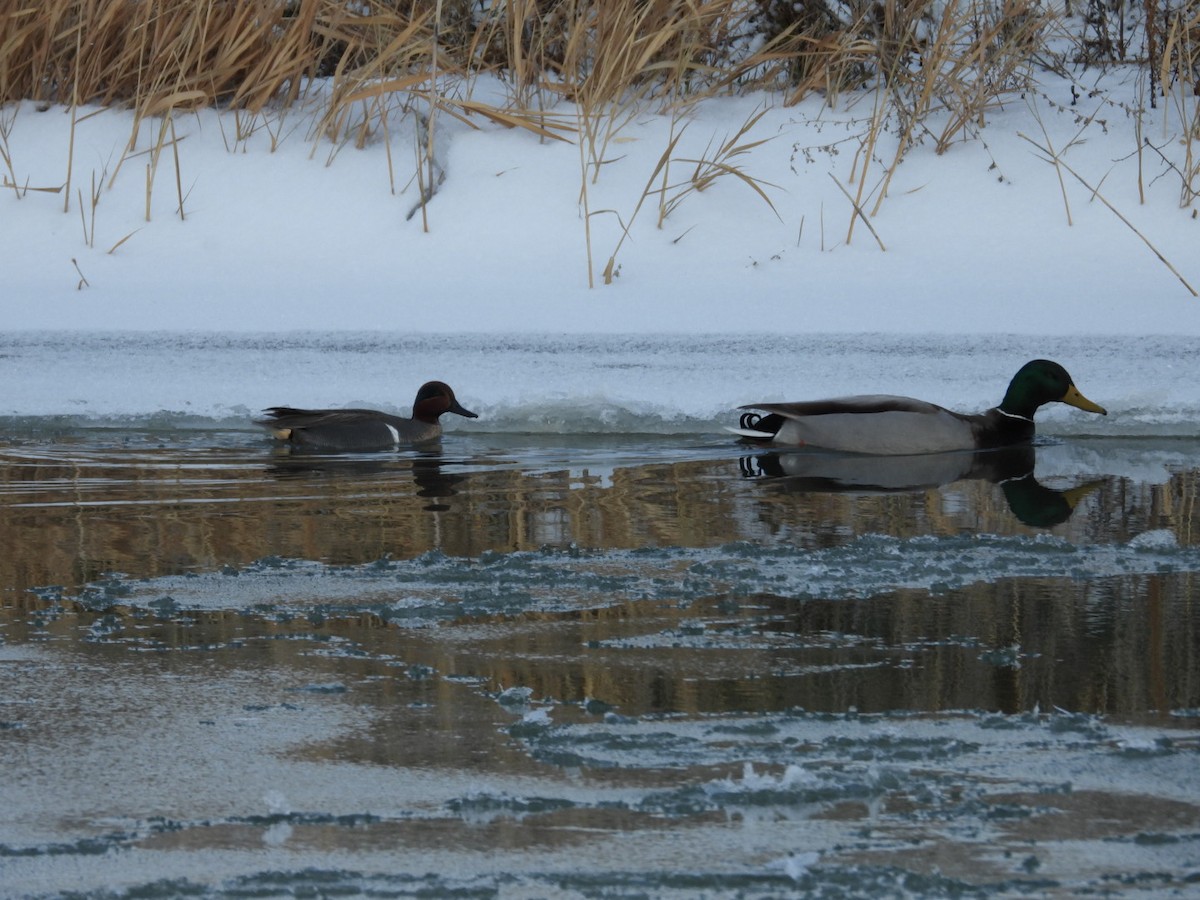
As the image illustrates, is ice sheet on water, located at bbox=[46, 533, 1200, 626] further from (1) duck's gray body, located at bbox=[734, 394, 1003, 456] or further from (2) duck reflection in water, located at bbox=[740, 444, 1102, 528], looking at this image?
(1) duck's gray body, located at bbox=[734, 394, 1003, 456]

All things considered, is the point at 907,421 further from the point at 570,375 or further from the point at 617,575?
the point at 617,575

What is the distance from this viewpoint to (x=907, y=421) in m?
7.09

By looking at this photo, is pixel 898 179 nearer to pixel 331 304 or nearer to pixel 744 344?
pixel 744 344

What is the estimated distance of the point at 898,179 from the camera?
10578 mm

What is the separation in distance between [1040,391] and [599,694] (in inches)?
183

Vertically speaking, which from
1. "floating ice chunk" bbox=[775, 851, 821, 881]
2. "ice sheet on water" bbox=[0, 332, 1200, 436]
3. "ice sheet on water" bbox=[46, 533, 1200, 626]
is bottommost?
"floating ice chunk" bbox=[775, 851, 821, 881]

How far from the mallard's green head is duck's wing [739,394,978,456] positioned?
37 centimetres

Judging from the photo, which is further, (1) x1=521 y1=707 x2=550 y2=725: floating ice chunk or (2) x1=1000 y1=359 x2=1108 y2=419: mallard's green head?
(2) x1=1000 y1=359 x2=1108 y2=419: mallard's green head

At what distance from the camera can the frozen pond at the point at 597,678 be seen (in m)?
2.61

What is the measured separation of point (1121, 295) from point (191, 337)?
189 inches

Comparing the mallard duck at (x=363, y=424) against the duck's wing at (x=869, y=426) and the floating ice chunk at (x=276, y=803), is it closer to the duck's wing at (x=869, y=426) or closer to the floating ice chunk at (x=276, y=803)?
the duck's wing at (x=869, y=426)

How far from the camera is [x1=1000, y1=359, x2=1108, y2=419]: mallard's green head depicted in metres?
7.56

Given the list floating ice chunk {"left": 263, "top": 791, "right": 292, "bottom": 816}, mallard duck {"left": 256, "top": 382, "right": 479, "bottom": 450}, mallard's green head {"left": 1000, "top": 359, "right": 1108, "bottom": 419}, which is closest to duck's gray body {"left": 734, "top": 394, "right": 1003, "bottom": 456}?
mallard's green head {"left": 1000, "top": 359, "right": 1108, "bottom": 419}

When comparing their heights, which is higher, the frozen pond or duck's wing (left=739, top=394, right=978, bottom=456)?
duck's wing (left=739, top=394, right=978, bottom=456)
